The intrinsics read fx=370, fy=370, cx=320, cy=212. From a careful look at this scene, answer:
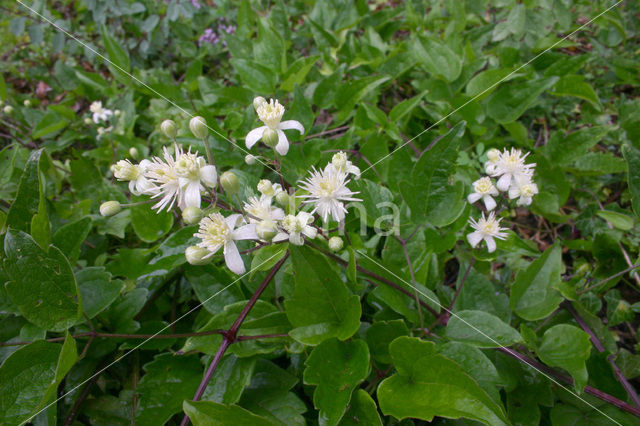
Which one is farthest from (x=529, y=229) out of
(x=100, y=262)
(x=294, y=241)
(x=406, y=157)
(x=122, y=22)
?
(x=122, y=22)

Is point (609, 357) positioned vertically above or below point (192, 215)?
below

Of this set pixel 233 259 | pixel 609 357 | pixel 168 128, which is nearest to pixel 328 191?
pixel 233 259

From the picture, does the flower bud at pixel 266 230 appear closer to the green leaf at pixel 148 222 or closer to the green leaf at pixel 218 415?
the green leaf at pixel 218 415

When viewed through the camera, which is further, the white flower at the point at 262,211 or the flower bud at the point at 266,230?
the white flower at the point at 262,211

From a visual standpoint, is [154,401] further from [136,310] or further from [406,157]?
[406,157]

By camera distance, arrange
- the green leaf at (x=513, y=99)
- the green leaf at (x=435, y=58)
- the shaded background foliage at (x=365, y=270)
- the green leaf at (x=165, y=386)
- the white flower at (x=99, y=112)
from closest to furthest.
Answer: the shaded background foliage at (x=365, y=270) < the green leaf at (x=165, y=386) < the green leaf at (x=513, y=99) < the green leaf at (x=435, y=58) < the white flower at (x=99, y=112)

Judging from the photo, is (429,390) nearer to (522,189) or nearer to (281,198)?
(281,198)

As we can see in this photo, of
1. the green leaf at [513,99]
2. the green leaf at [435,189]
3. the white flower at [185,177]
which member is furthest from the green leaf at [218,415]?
the green leaf at [513,99]
